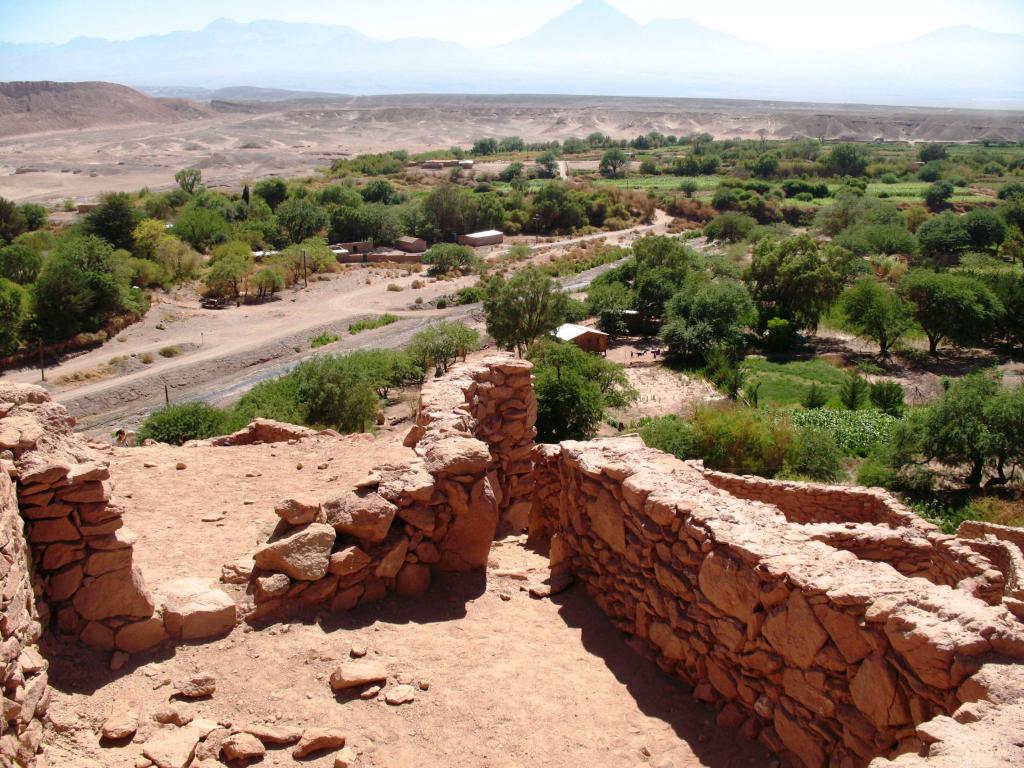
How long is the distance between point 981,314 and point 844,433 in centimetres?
2036

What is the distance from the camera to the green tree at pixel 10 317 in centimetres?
4303

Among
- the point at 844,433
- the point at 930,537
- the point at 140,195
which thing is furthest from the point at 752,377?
the point at 140,195

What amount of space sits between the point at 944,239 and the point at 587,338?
43.3m

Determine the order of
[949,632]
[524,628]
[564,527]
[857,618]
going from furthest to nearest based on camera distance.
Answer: [564,527]
[524,628]
[857,618]
[949,632]

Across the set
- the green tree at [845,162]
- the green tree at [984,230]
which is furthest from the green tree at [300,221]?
the green tree at [845,162]

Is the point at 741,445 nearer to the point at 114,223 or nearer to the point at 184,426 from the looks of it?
the point at 184,426

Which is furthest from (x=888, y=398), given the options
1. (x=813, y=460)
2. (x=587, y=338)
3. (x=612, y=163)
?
(x=612, y=163)

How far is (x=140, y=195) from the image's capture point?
9094 cm

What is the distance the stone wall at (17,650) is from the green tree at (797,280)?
50.4 metres

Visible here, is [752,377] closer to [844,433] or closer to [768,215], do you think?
[844,433]

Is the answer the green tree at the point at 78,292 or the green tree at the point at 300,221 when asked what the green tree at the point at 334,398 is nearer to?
the green tree at the point at 78,292

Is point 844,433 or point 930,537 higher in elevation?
point 930,537

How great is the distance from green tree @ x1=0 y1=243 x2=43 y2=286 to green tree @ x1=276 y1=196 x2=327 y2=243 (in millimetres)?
26958

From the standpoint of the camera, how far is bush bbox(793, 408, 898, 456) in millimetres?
33312
